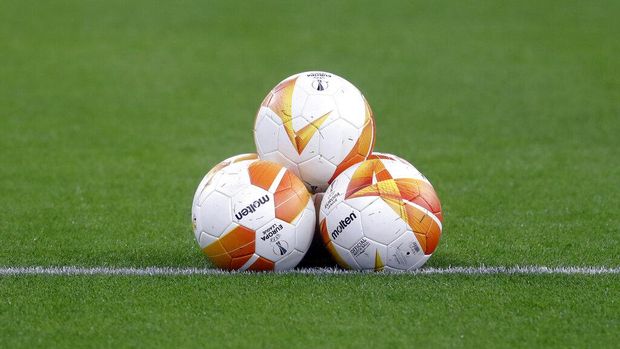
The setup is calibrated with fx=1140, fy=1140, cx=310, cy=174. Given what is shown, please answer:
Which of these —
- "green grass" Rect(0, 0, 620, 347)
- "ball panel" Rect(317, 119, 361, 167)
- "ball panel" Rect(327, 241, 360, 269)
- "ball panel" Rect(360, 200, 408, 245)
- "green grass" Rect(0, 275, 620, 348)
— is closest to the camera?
"green grass" Rect(0, 275, 620, 348)

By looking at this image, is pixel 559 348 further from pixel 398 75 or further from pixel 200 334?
pixel 398 75

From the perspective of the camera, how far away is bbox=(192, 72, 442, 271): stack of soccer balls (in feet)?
25.8

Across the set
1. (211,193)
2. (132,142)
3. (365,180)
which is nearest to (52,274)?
(211,193)

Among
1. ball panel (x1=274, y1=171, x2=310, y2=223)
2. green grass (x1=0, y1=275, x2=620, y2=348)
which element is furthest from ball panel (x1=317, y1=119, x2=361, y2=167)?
green grass (x1=0, y1=275, x2=620, y2=348)

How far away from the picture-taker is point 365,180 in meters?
8.01

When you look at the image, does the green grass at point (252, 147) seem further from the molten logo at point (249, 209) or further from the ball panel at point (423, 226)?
the molten logo at point (249, 209)

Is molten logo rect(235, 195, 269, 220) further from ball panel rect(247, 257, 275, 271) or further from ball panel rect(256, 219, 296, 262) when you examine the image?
ball panel rect(247, 257, 275, 271)

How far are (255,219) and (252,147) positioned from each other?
20.1ft

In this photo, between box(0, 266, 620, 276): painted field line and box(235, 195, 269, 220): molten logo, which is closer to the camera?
box(235, 195, 269, 220): molten logo

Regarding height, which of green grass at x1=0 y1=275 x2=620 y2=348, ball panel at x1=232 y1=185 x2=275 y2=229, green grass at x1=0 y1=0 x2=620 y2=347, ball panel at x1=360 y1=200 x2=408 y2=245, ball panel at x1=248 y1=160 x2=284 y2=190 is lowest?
green grass at x1=0 y1=0 x2=620 y2=347

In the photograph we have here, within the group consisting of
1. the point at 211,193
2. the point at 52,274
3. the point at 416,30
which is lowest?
the point at 416,30

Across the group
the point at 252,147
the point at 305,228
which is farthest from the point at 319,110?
the point at 252,147

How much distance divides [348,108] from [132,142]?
20.3 ft

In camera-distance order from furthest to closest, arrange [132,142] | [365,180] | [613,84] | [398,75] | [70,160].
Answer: [398,75] < [613,84] < [132,142] < [70,160] < [365,180]
